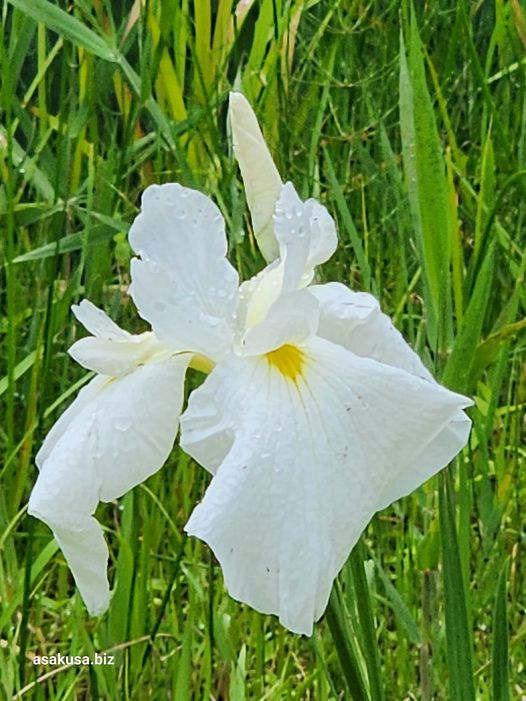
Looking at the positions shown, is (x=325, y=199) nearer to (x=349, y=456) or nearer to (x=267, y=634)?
(x=267, y=634)

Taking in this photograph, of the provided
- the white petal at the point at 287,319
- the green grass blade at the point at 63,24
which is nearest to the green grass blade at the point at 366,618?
the white petal at the point at 287,319

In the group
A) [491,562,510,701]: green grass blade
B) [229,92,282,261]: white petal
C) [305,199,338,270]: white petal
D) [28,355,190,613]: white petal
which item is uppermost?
[229,92,282,261]: white petal

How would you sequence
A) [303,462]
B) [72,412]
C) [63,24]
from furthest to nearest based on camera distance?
[63,24], [72,412], [303,462]

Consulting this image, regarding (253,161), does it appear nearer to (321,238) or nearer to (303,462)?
(321,238)

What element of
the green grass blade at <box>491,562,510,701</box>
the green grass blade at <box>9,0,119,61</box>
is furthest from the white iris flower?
the green grass blade at <box>9,0,119,61</box>

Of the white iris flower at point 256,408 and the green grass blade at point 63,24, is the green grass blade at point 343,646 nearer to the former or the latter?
the white iris flower at point 256,408

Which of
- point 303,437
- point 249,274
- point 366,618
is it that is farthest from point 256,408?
point 249,274

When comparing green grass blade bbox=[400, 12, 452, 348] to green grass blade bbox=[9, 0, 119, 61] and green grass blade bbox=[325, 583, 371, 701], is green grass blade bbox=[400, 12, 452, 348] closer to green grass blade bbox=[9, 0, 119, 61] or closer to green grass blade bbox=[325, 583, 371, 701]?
green grass blade bbox=[325, 583, 371, 701]

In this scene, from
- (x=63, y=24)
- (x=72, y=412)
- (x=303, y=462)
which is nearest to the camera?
(x=303, y=462)
